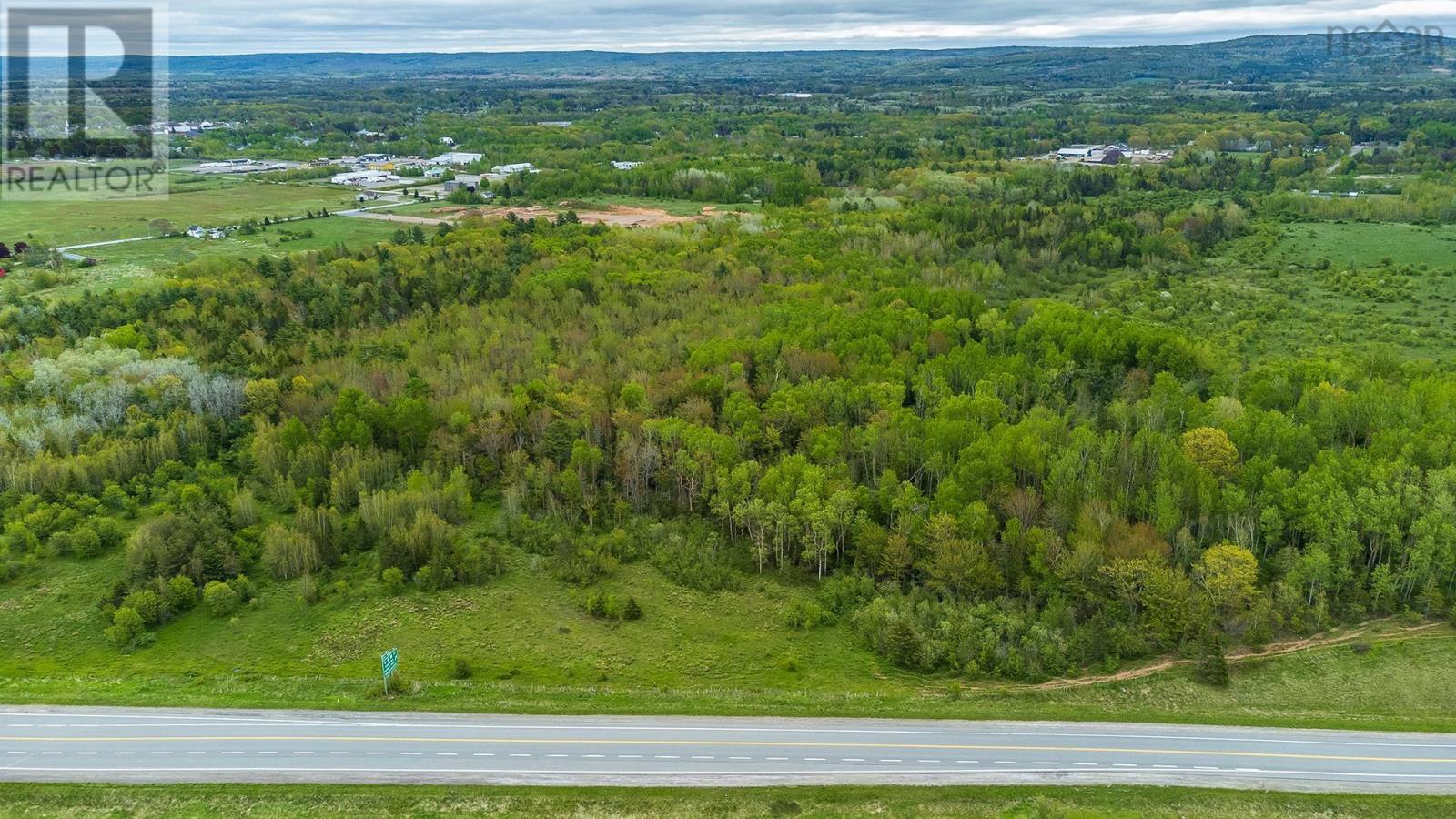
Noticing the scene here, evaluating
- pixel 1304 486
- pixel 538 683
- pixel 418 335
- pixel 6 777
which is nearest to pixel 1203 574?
pixel 1304 486

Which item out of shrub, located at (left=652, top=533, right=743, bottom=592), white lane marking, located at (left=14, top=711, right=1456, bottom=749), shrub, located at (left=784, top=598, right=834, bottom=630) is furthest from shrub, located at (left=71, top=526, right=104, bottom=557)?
shrub, located at (left=784, top=598, right=834, bottom=630)

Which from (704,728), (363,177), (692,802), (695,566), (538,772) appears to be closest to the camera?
(692,802)

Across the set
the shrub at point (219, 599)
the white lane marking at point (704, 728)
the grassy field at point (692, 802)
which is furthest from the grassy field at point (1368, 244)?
the shrub at point (219, 599)

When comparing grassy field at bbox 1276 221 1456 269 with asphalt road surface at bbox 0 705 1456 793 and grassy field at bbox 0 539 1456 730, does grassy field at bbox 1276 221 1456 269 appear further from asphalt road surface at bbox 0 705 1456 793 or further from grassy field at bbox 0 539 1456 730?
asphalt road surface at bbox 0 705 1456 793

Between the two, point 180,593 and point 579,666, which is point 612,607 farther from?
point 180,593

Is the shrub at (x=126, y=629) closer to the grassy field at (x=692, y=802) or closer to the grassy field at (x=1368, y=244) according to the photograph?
the grassy field at (x=692, y=802)

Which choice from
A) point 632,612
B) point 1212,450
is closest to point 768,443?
point 632,612
